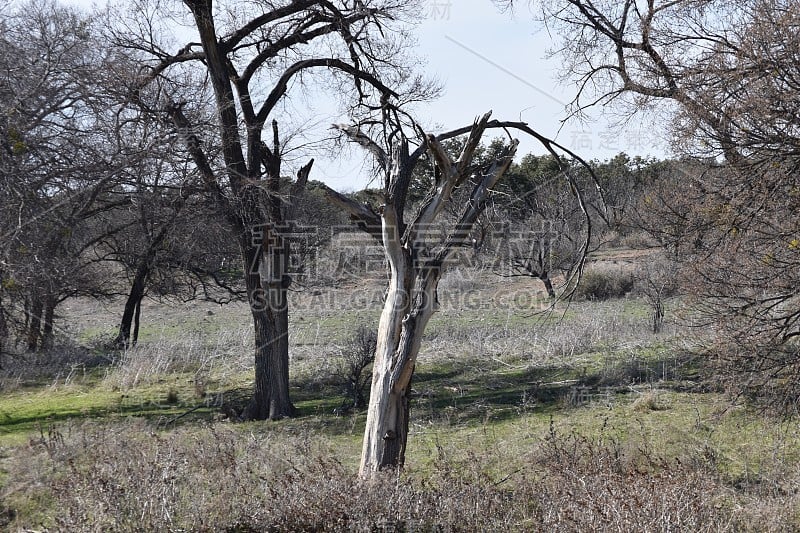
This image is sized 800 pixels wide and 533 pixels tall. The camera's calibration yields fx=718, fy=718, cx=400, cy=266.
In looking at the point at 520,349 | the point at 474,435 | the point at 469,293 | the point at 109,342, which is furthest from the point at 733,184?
the point at 469,293

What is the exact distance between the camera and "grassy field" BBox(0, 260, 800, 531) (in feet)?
17.6

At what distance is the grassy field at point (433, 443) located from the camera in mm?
5352

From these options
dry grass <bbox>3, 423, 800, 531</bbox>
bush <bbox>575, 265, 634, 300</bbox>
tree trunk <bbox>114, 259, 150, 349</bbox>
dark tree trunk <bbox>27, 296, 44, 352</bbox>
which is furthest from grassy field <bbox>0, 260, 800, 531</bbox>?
bush <bbox>575, 265, 634, 300</bbox>

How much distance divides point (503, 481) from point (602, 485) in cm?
159

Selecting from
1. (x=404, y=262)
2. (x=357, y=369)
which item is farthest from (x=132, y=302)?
(x=404, y=262)

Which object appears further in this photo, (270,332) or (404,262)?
(270,332)

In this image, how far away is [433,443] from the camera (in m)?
9.12

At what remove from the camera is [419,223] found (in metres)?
6.72

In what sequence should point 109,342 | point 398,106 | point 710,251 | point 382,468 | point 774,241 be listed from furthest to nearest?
1. point 109,342
2. point 398,106
3. point 710,251
4. point 774,241
5. point 382,468

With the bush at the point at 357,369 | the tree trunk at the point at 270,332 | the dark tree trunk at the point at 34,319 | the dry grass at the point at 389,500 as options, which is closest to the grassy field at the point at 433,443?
the dry grass at the point at 389,500

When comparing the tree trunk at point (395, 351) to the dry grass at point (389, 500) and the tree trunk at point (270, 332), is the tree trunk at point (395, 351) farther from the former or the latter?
the tree trunk at point (270, 332)

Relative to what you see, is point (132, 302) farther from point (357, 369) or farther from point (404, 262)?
point (404, 262)

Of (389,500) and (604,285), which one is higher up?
(604,285)

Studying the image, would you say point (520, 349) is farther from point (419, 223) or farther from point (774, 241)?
point (419, 223)
